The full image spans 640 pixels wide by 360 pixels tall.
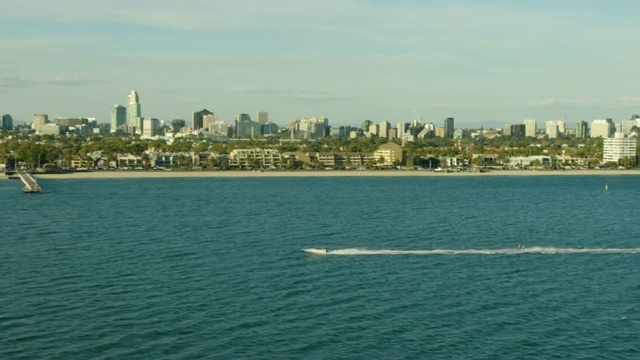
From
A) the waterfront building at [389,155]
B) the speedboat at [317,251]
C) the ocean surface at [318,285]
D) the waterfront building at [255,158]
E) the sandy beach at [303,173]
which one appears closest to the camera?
the ocean surface at [318,285]

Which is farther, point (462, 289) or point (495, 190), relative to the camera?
point (495, 190)

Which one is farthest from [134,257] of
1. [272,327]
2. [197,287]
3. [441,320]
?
[441,320]

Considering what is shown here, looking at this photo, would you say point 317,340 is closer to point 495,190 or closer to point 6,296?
point 6,296

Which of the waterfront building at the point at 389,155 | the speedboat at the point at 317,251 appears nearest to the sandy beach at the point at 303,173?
the waterfront building at the point at 389,155

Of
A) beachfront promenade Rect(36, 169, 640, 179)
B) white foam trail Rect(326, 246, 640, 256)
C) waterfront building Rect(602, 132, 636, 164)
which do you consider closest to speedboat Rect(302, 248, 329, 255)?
white foam trail Rect(326, 246, 640, 256)

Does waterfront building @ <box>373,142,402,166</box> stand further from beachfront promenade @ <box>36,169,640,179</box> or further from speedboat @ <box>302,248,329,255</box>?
speedboat @ <box>302,248,329,255</box>

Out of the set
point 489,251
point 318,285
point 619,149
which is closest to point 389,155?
point 619,149

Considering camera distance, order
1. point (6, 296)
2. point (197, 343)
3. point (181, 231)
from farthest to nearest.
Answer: point (181, 231) < point (6, 296) < point (197, 343)

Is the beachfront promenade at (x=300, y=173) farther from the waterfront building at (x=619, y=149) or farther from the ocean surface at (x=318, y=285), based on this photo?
the ocean surface at (x=318, y=285)

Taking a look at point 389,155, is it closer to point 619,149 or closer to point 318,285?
point 619,149
